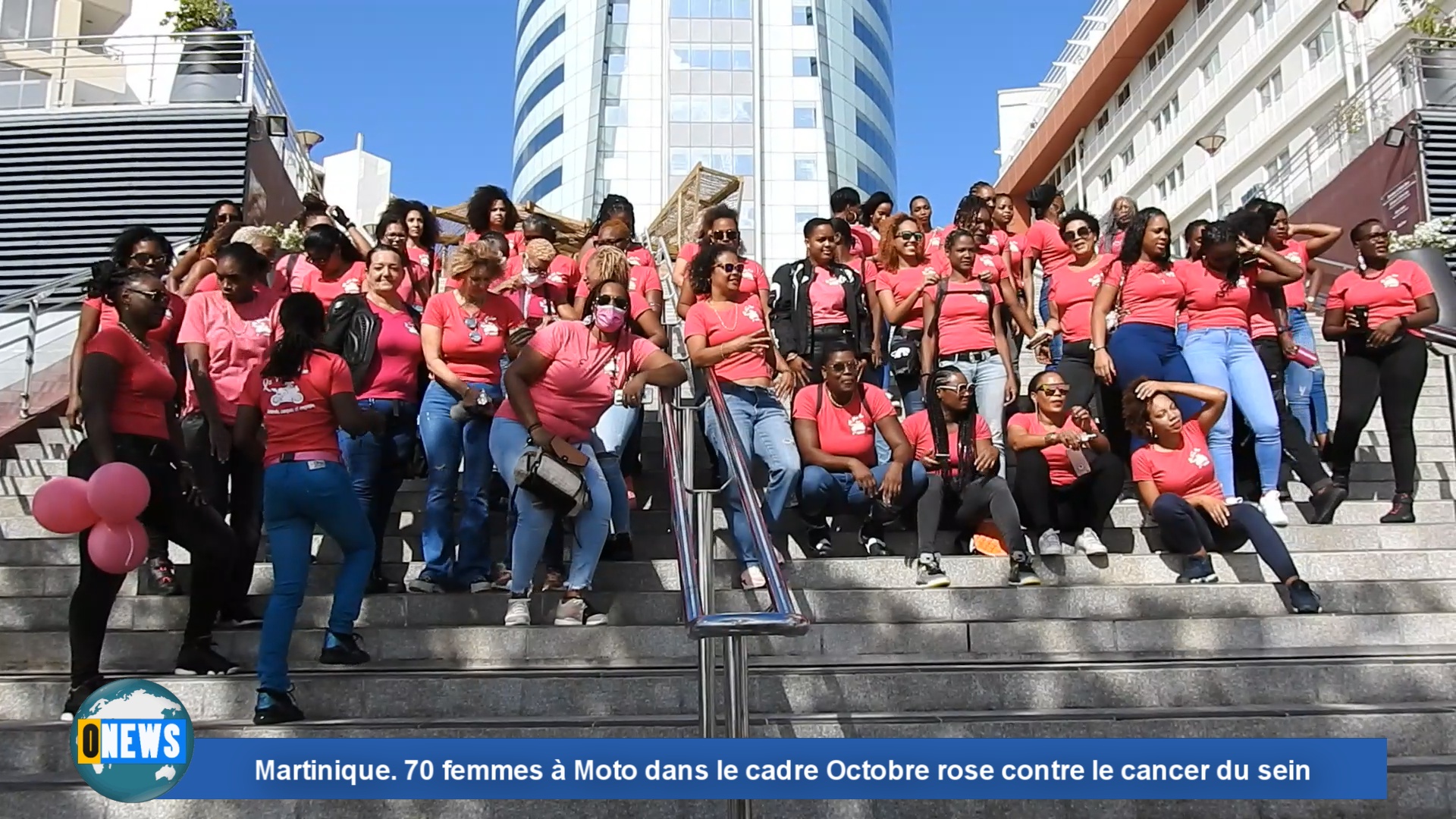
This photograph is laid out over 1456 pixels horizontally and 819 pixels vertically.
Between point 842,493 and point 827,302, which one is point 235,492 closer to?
point 842,493

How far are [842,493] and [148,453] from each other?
3339 millimetres

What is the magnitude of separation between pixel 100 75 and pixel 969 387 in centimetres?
1851

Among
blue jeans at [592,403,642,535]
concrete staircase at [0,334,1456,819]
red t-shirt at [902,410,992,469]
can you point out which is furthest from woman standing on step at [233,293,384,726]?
red t-shirt at [902,410,992,469]

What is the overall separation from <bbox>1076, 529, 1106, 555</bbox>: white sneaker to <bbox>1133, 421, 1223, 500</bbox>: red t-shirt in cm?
43

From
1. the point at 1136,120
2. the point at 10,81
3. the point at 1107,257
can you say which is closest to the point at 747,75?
the point at 1136,120

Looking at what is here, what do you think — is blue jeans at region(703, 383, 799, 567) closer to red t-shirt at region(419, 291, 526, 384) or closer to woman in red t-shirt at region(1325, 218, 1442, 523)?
red t-shirt at region(419, 291, 526, 384)

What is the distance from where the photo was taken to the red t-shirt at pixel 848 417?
6207mm

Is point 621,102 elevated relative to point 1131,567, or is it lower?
elevated

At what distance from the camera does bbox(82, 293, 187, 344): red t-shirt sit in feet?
19.0

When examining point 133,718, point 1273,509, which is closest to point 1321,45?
point 1273,509

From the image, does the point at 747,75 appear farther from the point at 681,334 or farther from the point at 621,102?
the point at 681,334

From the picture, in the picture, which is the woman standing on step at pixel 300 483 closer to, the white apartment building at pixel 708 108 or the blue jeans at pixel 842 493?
the blue jeans at pixel 842 493

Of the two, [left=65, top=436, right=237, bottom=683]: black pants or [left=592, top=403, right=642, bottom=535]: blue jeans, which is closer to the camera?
[left=65, top=436, right=237, bottom=683]: black pants

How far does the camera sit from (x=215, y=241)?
7.56m
